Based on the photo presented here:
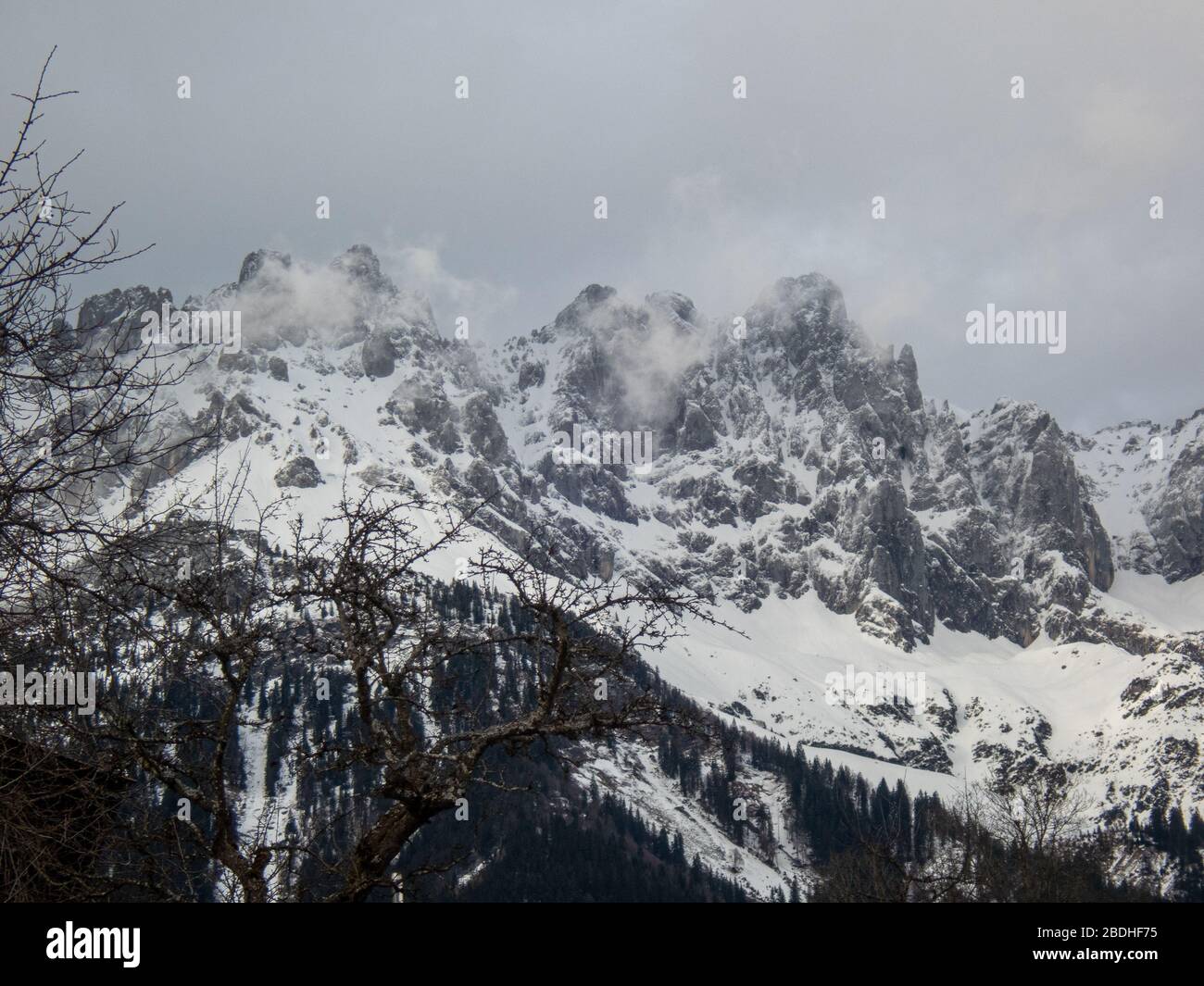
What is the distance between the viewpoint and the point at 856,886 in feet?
152

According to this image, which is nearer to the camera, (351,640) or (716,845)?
(351,640)

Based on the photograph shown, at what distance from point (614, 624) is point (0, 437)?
5.61 meters

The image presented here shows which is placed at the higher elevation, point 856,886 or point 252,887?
point 252,887

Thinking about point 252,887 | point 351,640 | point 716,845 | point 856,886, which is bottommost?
point 716,845

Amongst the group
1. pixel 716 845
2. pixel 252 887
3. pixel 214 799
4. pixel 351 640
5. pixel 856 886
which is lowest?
pixel 716 845

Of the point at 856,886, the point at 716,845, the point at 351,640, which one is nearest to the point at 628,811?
the point at 716,845

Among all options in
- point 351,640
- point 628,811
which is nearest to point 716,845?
point 628,811

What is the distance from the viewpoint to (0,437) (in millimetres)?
9727
